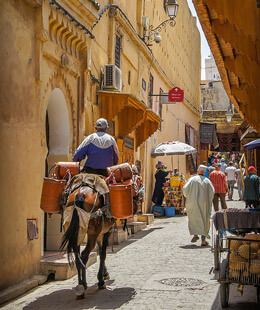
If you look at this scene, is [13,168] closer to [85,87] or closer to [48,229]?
[48,229]

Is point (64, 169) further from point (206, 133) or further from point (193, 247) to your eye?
point (206, 133)

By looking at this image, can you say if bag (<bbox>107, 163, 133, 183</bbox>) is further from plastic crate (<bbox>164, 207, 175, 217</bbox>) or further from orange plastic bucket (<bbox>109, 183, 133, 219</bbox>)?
plastic crate (<bbox>164, 207, 175, 217</bbox>)

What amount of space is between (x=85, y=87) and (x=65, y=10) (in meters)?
1.79

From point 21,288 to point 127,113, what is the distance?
8.18 m

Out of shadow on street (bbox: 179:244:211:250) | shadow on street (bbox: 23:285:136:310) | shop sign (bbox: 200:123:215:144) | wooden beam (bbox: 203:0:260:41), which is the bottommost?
shadow on street (bbox: 23:285:136:310)

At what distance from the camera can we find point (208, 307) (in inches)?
248

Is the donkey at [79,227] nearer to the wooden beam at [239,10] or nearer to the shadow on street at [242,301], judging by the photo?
the shadow on street at [242,301]

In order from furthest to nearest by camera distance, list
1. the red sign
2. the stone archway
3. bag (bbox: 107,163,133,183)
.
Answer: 1. the red sign
2. the stone archway
3. bag (bbox: 107,163,133,183)

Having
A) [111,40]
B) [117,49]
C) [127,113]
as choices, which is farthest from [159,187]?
[111,40]

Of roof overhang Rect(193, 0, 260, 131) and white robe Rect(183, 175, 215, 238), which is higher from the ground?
roof overhang Rect(193, 0, 260, 131)

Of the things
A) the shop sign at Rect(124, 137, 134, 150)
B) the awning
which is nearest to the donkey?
the awning

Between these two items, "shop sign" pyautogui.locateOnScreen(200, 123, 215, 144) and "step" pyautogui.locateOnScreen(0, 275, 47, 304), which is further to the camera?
"shop sign" pyautogui.locateOnScreen(200, 123, 215, 144)

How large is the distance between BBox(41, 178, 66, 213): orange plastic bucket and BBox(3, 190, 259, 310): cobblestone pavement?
1.17 metres

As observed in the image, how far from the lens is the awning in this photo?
490 inches
